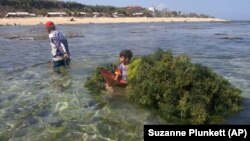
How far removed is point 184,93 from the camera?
36.6 ft

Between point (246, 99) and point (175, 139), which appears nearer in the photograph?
point (175, 139)

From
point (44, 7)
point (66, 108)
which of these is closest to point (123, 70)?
point (66, 108)

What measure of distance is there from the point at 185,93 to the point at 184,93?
0.07 metres

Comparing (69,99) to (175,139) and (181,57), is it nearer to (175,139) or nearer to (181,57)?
(181,57)

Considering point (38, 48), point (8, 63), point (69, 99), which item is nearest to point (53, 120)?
point (69, 99)

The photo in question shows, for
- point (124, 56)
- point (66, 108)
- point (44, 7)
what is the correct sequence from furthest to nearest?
point (44, 7), point (124, 56), point (66, 108)

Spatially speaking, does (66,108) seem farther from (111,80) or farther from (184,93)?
(184,93)

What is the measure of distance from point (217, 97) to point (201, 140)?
309 centimetres

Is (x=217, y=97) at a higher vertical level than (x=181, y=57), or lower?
lower

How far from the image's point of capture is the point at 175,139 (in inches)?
326

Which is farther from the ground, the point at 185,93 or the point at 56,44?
the point at 56,44

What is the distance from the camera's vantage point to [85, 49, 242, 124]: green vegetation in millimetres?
10852

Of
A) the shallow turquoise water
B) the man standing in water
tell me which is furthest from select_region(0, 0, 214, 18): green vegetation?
the man standing in water

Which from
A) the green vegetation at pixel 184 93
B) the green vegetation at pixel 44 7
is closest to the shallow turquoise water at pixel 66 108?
the green vegetation at pixel 184 93
